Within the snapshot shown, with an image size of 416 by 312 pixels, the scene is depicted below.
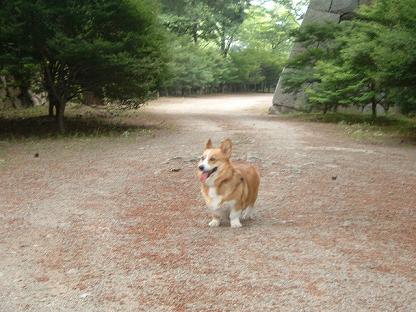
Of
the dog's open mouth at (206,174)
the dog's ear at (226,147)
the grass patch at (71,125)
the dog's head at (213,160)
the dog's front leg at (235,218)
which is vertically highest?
the dog's ear at (226,147)

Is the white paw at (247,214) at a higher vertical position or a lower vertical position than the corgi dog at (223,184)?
lower

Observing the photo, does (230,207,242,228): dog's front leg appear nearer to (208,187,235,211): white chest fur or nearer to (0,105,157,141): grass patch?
(208,187,235,211): white chest fur

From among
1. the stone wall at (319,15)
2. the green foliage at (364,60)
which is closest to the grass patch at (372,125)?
the green foliage at (364,60)

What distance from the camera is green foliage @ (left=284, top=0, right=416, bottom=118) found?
12070 millimetres

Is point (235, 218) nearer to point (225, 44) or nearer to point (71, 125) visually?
point (71, 125)

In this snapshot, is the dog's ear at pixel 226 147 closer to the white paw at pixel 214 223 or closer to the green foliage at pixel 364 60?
the white paw at pixel 214 223

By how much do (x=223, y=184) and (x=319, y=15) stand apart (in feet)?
62.9

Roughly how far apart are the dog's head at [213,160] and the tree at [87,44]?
850 centimetres

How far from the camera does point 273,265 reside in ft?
15.2

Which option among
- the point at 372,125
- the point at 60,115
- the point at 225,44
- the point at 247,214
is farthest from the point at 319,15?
the point at 225,44

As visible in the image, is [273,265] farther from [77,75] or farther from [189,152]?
[77,75]

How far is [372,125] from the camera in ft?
56.8

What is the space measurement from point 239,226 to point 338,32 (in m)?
14.5

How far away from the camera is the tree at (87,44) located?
13125 mm
